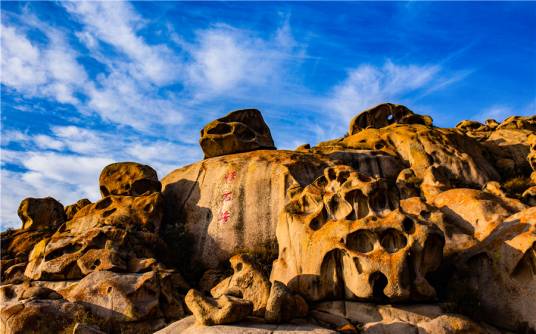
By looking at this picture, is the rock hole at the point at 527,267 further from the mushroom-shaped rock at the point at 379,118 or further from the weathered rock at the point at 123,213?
the mushroom-shaped rock at the point at 379,118

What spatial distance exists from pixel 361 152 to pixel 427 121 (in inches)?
355

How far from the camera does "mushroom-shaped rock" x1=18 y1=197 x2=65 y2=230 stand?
2252 centimetres

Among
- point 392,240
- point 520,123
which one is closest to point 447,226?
point 392,240

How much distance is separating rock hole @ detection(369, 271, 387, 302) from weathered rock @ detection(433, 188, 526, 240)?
3.82 m

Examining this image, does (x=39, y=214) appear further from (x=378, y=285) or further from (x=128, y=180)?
(x=378, y=285)

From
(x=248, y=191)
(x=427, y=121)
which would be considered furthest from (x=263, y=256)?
(x=427, y=121)

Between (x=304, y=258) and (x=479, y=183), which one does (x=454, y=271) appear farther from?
(x=479, y=183)

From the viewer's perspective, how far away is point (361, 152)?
23.1 m

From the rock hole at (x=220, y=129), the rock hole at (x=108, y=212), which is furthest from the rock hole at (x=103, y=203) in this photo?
the rock hole at (x=220, y=129)

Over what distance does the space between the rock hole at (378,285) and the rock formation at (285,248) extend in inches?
1.6

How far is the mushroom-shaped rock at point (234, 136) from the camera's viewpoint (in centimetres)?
2361

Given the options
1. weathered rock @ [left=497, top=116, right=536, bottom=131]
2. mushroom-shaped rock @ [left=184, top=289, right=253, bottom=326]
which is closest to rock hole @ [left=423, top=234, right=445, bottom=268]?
mushroom-shaped rock @ [left=184, top=289, right=253, bottom=326]

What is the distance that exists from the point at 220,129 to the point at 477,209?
42.8 ft

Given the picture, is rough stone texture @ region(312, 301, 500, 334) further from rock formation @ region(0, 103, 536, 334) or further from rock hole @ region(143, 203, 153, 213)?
rock hole @ region(143, 203, 153, 213)
